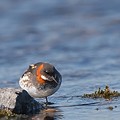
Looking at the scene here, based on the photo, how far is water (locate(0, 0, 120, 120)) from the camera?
42.4ft

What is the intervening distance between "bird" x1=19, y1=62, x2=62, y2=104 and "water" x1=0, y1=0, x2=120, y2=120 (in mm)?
341

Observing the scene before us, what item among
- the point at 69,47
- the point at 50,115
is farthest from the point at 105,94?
the point at 69,47

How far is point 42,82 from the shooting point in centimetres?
1284

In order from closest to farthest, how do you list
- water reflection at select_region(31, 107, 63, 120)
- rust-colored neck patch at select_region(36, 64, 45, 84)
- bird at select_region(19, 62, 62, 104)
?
water reflection at select_region(31, 107, 63, 120) → bird at select_region(19, 62, 62, 104) → rust-colored neck patch at select_region(36, 64, 45, 84)

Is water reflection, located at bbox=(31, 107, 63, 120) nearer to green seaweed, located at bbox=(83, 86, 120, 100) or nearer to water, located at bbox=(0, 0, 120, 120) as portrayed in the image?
water, located at bbox=(0, 0, 120, 120)

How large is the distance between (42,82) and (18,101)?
1.16 m

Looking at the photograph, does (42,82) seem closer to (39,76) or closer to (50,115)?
(39,76)

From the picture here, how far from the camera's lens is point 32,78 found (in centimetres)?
1305

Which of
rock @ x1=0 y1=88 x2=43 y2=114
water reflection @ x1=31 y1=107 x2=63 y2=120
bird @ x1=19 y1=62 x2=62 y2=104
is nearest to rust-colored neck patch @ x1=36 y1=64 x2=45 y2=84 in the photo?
bird @ x1=19 y1=62 x2=62 y2=104

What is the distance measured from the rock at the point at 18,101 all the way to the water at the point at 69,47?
0.25 m

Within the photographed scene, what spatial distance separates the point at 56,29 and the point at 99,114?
12.2m

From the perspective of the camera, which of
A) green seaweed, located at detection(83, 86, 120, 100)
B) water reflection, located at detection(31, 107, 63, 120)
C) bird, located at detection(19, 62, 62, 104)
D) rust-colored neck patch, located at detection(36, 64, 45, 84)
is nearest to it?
water reflection, located at detection(31, 107, 63, 120)

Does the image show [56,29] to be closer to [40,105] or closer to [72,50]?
[72,50]

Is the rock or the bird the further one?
the bird
